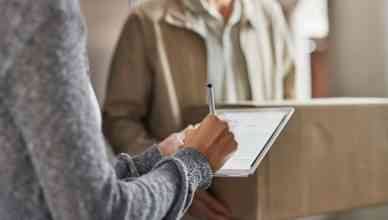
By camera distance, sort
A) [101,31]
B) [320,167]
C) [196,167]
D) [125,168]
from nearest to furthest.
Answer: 1. [196,167]
2. [125,168]
3. [320,167]
4. [101,31]

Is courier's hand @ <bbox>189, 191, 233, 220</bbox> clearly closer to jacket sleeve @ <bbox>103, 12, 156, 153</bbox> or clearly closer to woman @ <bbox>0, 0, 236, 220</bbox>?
jacket sleeve @ <bbox>103, 12, 156, 153</bbox>

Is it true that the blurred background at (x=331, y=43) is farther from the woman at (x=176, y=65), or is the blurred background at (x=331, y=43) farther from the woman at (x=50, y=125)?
the woman at (x=50, y=125)

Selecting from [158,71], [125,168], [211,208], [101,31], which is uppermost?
[101,31]

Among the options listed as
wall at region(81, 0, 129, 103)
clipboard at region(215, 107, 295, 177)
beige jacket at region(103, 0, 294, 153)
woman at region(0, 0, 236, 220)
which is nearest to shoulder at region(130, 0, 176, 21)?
beige jacket at region(103, 0, 294, 153)

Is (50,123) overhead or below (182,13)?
below

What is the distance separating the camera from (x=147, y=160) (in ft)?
3.16

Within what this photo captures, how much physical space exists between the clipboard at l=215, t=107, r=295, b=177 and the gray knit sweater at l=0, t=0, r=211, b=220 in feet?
0.89

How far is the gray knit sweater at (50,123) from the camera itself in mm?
639

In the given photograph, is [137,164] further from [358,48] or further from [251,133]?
[358,48]

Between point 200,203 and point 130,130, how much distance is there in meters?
0.34

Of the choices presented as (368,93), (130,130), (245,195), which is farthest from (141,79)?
(368,93)

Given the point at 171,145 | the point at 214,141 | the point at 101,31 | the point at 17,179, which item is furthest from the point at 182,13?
the point at 17,179

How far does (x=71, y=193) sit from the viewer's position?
65 cm

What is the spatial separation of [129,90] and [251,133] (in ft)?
1.77
